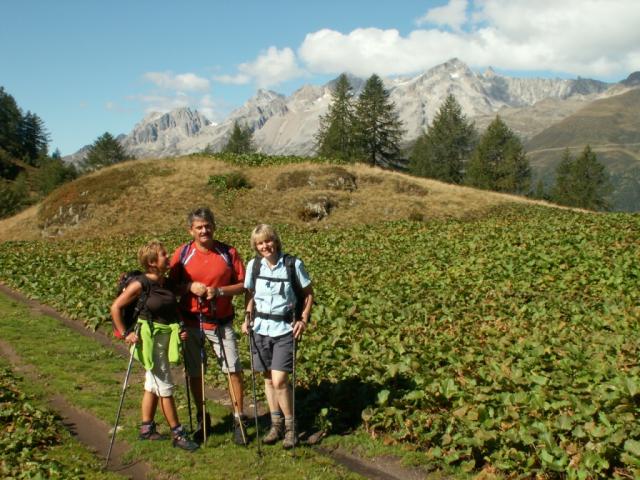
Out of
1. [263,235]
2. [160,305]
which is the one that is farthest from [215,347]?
[263,235]

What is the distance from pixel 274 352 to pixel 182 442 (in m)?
1.90

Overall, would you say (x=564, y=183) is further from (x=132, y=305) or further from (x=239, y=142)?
(x=132, y=305)

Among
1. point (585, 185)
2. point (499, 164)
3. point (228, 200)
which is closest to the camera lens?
point (228, 200)

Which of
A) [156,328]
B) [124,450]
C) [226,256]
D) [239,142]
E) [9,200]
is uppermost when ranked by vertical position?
[239,142]

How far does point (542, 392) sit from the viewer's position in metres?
8.12

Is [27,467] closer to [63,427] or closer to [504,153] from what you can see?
[63,427]

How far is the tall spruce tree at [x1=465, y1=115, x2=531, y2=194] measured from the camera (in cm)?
7706

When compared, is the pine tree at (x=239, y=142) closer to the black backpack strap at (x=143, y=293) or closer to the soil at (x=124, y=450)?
the soil at (x=124, y=450)

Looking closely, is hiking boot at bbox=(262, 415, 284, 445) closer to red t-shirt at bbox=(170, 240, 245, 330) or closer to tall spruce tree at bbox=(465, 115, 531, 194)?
red t-shirt at bbox=(170, 240, 245, 330)

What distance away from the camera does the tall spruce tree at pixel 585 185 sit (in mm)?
82500

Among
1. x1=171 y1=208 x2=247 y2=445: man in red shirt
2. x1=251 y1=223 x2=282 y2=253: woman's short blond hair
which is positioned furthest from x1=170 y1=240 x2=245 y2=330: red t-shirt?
Answer: x1=251 y1=223 x2=282 y2=253: woman's short blond hair

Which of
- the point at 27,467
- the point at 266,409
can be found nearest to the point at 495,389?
the point at 266,409

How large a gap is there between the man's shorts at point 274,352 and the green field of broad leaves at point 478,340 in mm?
1686

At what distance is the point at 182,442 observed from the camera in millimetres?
7820
